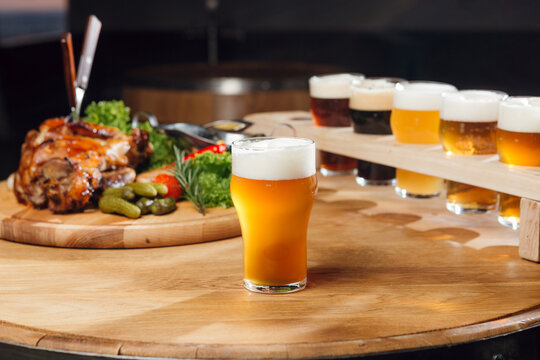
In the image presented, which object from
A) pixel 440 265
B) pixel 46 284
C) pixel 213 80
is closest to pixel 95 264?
pixel 46 284

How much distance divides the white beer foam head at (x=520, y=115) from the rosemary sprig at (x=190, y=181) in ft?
2.80

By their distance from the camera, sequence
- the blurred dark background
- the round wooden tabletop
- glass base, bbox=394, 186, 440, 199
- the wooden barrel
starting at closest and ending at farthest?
1. the round wooden tabletop
2. glass base, bbox=394, 186, 440, 199
3. the wooden barrel
4. the blurred dark background

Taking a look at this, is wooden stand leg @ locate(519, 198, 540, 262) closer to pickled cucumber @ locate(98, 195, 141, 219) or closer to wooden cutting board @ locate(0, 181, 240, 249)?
wooden cutting board @ locate(0, 181, 240, 249)

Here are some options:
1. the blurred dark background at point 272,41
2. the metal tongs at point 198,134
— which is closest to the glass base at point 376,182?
the metal tongs at point 198,134

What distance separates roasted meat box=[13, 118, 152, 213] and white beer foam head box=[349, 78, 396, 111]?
739mm

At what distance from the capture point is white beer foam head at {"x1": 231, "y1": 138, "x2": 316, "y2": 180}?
1379mm

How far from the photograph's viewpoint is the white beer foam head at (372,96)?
2.24 m

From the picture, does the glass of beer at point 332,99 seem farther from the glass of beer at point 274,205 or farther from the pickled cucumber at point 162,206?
the glass of beer at point 274,205

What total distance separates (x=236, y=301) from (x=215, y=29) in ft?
24.0

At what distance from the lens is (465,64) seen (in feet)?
25.2

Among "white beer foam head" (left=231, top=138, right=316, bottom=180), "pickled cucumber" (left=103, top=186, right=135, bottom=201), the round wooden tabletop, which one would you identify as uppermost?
"white beer foam head" (left=231, top=138, right=316, bottom=180)

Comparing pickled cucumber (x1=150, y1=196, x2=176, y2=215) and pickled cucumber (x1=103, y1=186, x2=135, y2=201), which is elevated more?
pickled cucumber (x1=103, y1=186, x2=135, y2=201)

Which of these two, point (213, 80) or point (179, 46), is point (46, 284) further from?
point (179, 46)

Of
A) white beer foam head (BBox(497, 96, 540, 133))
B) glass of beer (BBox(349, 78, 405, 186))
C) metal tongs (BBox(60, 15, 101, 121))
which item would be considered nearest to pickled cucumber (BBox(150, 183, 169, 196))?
metal tongs (BBox(60, 15, 101, 121))
